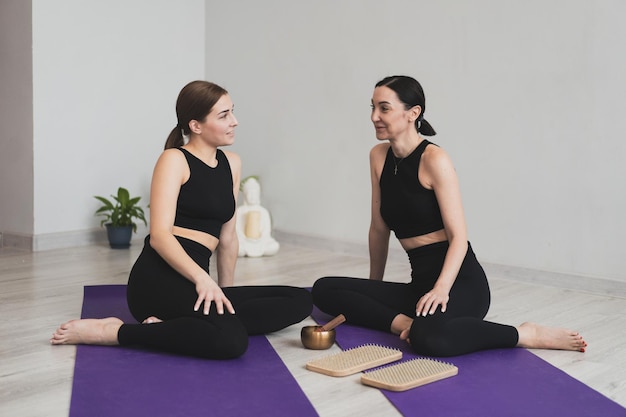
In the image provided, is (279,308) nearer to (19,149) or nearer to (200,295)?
(200,295)

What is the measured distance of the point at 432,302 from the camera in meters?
2.45

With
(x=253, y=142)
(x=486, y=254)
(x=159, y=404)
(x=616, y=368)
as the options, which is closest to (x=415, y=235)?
(x=616, y=368)

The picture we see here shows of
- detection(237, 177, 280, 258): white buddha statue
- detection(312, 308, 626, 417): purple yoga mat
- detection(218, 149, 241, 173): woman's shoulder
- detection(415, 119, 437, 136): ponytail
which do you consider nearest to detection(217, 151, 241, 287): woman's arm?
detection(218, 149, 241, 173): woman's shoulder

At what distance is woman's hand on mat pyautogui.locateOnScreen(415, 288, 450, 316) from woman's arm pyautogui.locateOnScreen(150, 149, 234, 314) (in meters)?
0.60

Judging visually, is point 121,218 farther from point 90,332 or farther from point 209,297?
point 209,297

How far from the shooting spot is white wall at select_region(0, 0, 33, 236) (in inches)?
176

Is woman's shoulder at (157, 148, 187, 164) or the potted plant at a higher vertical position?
woman's shoulder at (157, 148, 187, 164)

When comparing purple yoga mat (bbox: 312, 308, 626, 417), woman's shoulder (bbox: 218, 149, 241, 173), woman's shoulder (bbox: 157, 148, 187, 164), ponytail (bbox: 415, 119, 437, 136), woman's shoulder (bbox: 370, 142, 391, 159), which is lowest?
purple yoga mat (bbox: 312, 308, 626, 417)

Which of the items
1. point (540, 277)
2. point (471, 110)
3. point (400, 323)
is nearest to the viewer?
point (400, 323)

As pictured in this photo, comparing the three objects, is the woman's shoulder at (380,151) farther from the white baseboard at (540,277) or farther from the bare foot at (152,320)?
the white baseboard at (540,277)

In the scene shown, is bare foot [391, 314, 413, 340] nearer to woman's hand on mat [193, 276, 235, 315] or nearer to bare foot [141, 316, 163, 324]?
woman's hand on mat [193, 276, 235, 315]

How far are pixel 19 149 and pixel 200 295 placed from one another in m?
2.69

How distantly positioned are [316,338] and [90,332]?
71 cm

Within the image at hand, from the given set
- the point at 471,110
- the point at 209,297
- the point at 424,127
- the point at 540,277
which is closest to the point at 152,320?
the point at 209,297
